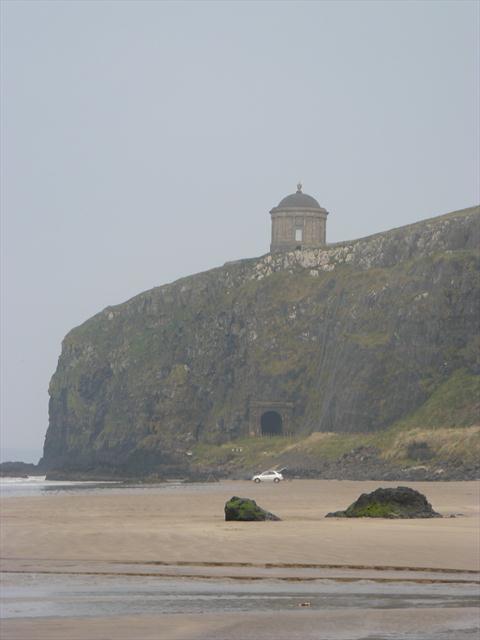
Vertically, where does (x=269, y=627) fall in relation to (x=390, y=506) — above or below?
below

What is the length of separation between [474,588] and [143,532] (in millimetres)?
13724

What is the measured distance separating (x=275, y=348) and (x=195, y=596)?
405 feet

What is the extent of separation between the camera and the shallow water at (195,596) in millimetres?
19484

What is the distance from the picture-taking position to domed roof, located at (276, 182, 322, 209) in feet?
552

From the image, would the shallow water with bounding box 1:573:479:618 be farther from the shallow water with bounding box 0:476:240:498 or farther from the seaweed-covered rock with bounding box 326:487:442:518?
the shallow water with bounding box 0:476:240:498

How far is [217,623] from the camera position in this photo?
18.0 m

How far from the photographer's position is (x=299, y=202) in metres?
168

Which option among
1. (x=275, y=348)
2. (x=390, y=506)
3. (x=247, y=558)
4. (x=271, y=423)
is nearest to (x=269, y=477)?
(x=271, y=423)

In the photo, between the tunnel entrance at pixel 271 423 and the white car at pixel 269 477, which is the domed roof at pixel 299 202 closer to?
the tunnel entrance at pixel 271 423

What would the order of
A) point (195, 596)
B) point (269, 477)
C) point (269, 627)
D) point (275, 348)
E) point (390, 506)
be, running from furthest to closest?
1. point (275, 348)
2. point (269, 477)
3. point (390, 506)
4. point (195, 596)
5. point (269, 627)

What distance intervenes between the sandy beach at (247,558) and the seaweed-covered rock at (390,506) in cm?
84

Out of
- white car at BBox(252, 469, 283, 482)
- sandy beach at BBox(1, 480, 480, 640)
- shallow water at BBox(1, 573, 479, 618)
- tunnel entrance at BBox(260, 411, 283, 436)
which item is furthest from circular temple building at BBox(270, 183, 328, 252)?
shallow water at BBox(1, 573, 479, 618)

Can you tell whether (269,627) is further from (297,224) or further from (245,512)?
(297,224)

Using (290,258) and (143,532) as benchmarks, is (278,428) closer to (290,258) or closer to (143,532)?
(290,258)
